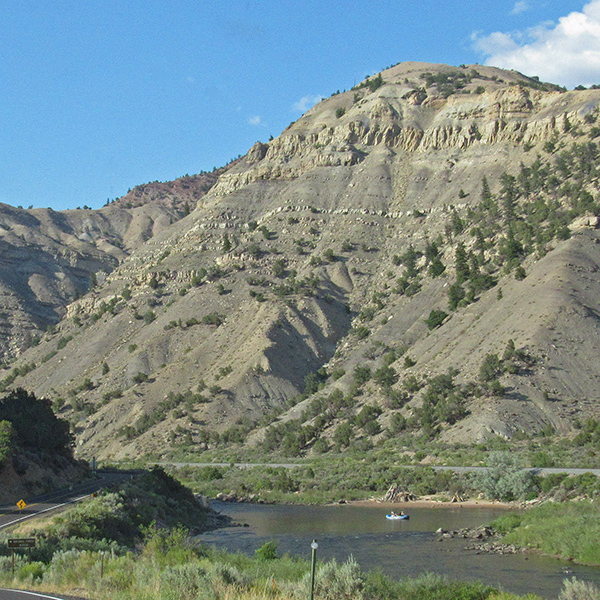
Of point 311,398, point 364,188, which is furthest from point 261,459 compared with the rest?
point 364,188

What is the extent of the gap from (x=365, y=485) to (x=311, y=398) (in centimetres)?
2455

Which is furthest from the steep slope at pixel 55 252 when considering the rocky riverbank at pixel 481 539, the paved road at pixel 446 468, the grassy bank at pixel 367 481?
the rocky riverbank at pixel 481 539

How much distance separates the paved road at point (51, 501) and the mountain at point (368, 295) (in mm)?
28263

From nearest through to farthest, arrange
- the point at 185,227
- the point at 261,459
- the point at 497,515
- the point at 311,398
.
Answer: the point at 497,515
the point at 261,459
the point at 311,398
the point at 185,227

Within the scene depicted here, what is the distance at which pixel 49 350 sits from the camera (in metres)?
104

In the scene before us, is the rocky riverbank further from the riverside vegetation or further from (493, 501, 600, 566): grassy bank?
the riverside vegetation

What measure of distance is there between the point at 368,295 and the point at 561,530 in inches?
2411

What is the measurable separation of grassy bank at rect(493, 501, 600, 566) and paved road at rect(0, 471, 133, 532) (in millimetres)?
19620

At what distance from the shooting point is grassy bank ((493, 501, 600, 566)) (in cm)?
2936

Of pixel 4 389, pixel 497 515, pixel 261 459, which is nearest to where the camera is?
pixel 497 515

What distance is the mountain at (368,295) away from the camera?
64.7 metres

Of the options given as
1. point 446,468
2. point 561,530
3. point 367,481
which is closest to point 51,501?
point 561,530

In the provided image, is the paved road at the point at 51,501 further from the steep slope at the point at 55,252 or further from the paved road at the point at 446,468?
the steep slope at the point at 55,252

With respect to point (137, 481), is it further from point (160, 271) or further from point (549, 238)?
point (160, 271)
